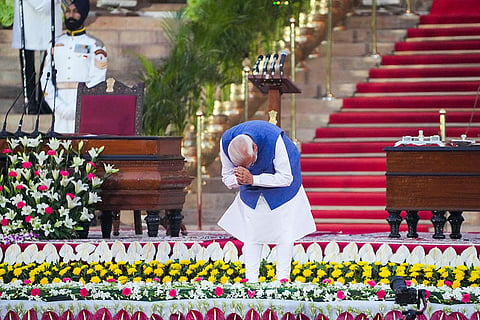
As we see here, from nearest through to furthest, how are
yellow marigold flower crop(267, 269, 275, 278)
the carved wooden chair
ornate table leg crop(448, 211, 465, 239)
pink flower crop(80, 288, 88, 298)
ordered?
1. pink flower crop(80, 288, 88, 298)
2. yellow marigold flower crop(267, 269, 275, 278)
3. ornate table leg crop(448, 211, 465, 239)
4. the carved wooden chair

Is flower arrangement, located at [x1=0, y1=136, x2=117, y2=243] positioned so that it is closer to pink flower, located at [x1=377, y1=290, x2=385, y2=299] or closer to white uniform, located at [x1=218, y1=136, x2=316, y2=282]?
white uniform, located at [x1=218, y1=136, x2=316, y2=282]

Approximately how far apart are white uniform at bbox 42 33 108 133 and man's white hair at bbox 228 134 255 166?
16.0 feet

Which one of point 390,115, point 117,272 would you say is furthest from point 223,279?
point 390,115

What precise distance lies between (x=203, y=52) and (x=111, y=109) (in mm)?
3504

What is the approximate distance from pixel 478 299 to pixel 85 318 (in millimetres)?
1868

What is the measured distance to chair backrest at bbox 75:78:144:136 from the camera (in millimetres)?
9938

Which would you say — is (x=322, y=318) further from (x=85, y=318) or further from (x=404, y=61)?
(x=404, y=61)

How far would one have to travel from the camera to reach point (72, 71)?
11.7 m

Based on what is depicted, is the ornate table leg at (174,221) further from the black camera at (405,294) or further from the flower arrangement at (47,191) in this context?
the black camera at (405,294)

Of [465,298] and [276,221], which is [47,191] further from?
[465,298]

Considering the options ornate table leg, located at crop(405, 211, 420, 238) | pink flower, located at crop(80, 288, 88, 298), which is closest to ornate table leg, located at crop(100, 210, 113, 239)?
ornate table leg, located at crop(405, 211, 420, 238)

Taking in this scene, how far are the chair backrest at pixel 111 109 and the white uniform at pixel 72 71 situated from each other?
152cm

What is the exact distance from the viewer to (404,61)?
1441 centimetres

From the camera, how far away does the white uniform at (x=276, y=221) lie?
705 centimetres
